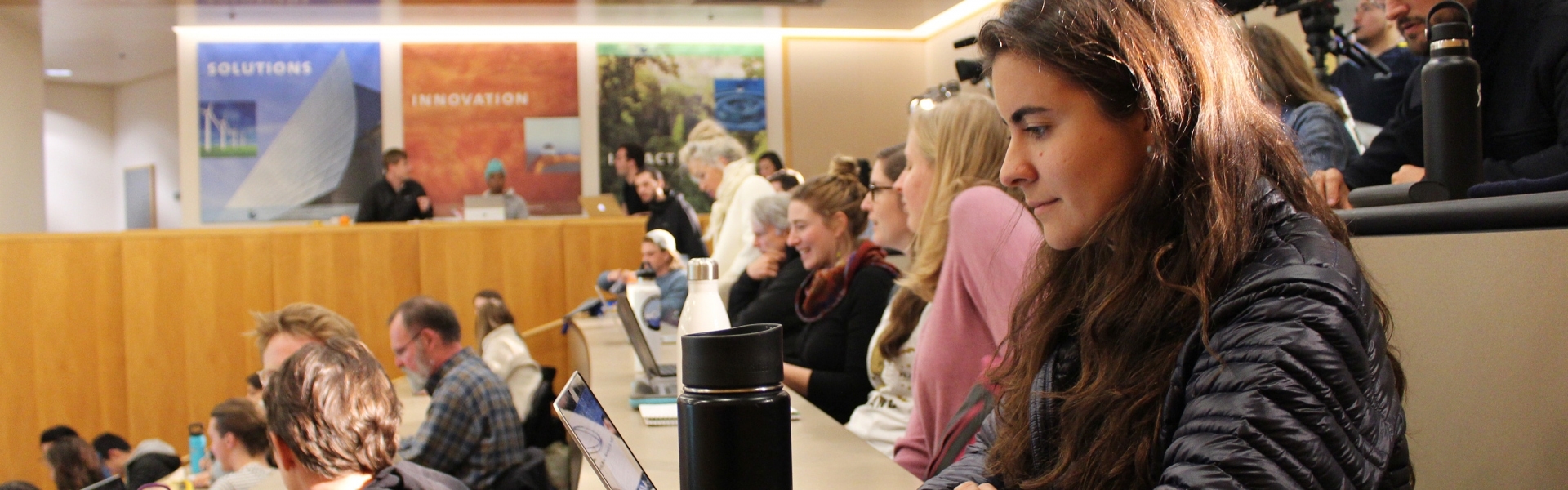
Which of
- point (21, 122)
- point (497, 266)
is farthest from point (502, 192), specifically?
point (21, 122)

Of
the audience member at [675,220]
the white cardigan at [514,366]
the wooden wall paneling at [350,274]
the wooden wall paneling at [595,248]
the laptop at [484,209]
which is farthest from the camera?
the laptop at [484,209]

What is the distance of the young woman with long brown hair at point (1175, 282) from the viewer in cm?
70

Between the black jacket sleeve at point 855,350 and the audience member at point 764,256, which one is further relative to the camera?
the audience member at point 764,256

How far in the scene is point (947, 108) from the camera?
1.95 m

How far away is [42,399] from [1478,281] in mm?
6774

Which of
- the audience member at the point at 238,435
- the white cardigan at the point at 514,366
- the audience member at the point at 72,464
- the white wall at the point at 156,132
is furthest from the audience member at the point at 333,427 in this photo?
the white wall at the point at 156,132

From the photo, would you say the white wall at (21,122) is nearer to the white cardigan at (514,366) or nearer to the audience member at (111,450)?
the audience member at (111,450)

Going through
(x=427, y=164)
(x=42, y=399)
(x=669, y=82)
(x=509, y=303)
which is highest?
(x=669, y=82)

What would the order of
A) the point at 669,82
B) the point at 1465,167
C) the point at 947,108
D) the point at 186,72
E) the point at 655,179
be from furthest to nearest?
1. the point at 669,82
2. the point at 186,72
3. the point at 655,179
4. the point at 947,108
5. the point at 1465,167

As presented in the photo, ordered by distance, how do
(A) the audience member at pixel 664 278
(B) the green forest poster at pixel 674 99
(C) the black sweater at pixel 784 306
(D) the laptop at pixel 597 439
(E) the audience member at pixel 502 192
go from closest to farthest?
1. (D) the laptop at pixel 597 439
2. (A) the audience member at pixel 664 278
3. (C) the black sweater at pixel 784 306
4. (E) the audience member at pixel 502 192
5. (B) the green forest poster at pixel 674 99

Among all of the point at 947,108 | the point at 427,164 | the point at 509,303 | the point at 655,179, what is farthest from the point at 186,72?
the point at 947,108

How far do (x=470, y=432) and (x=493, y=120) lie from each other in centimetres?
607

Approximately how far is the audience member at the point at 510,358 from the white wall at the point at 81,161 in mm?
9749

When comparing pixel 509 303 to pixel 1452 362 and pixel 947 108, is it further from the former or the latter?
pixel 1452 362
